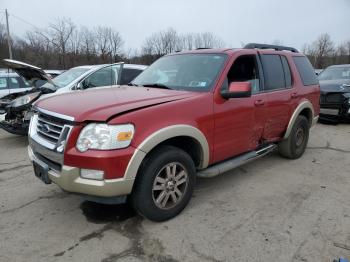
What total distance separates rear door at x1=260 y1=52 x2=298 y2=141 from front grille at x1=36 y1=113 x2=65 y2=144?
9.49ft

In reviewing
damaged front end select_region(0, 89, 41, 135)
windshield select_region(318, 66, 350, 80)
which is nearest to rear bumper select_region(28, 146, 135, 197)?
damaged front end select_region(0, 89, 41, 135)

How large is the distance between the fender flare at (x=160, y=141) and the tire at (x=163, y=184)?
16cm

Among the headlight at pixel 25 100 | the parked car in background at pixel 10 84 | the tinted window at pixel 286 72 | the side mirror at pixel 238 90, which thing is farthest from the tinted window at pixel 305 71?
the parked car in background at pixel 10 84

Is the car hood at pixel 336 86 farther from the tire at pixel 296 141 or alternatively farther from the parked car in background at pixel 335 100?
the tire at pixel 296 141

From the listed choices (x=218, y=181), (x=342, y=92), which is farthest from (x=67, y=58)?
(x=218, y=181)

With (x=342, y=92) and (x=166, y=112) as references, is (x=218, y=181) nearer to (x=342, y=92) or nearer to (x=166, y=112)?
(x=166, y=112)

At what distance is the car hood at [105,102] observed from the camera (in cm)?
288

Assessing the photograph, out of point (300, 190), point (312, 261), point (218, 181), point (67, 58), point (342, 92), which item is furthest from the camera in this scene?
point (67, 58)

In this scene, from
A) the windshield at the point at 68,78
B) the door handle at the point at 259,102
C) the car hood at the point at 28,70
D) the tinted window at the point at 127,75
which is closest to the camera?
the door handle at the point at 259,102

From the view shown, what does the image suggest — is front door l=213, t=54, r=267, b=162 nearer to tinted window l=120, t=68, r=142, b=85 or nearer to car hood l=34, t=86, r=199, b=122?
car hood l=34, t=86, r=199, b=122

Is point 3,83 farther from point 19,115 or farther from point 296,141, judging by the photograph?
point 296,141

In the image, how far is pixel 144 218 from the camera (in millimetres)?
3477

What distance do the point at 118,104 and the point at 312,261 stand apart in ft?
7.48

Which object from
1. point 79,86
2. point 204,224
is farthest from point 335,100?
point 204,224
